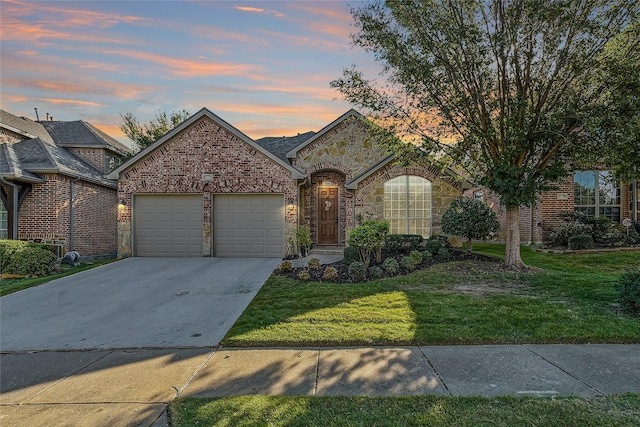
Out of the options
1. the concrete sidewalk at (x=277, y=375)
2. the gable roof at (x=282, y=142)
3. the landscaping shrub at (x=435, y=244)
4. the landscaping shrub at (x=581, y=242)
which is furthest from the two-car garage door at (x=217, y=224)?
the landscaping shrub at (x=581, y=242)

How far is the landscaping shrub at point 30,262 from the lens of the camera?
9742 mm

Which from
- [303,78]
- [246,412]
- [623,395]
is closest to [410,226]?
[303,78]

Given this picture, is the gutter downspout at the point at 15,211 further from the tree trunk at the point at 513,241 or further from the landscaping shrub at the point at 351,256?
the tree trunk at the point at 513,241

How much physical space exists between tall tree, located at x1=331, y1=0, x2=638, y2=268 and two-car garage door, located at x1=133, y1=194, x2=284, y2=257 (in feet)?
18.0

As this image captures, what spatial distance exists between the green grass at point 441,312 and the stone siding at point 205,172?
4825 millimetres

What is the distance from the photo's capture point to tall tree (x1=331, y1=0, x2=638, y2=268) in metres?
7.73

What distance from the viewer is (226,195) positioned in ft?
41.0

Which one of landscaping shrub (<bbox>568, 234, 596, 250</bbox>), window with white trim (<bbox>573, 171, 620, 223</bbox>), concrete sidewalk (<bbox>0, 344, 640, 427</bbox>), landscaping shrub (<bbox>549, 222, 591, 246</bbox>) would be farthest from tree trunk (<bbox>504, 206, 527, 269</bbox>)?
window with white trim (<bbox>573, 171, 620, 223</bbox>)

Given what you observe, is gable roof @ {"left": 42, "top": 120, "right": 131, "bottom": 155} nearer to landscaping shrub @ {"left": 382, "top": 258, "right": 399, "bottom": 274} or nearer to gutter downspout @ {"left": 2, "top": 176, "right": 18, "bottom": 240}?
gutter downspout @ {"left": 2, "top": 176, "right": 18, "bottom": 240}

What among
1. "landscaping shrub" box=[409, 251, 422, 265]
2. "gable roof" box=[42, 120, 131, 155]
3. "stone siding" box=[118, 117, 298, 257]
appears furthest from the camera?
"gable roof" box=[42, 120, 131, 155]

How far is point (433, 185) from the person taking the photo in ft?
40.4

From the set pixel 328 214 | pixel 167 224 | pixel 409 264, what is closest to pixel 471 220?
pixel 409 264

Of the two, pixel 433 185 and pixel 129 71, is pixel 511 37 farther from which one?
pixel 129 71

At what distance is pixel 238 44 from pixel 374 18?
13.6 feet
